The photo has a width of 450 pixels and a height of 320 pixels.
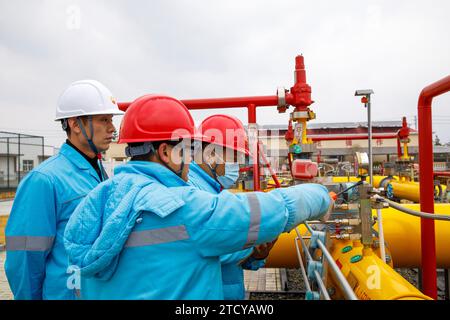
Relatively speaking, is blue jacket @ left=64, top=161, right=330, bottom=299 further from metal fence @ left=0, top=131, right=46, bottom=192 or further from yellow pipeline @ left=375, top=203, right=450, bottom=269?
metal fence @ left=0, top=131, right=46, bottom=192

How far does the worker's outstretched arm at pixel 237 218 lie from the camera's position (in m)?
1.02

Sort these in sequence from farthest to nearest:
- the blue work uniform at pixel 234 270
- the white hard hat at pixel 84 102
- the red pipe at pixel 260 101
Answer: the red pipe at pixel 260 101, the white hard hat at pixel 84 102, the blue work uniform at pixel 234 270

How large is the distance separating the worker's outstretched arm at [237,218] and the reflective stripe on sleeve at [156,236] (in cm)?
Result: 3

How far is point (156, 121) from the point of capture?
1277mm

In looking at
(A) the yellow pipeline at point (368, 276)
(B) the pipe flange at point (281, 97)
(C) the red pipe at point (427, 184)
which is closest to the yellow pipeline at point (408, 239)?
(C) the red pipe at point (427, 184)

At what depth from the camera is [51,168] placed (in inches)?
67.2

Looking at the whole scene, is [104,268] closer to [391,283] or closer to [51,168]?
[51,168]

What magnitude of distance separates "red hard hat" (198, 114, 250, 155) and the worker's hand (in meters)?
0.72

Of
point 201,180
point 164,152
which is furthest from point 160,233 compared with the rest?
point 201,180

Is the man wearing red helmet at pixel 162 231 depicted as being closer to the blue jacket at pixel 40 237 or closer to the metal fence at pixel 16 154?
the blue jacket at pixel 40 237

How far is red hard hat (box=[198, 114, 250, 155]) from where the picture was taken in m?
2.28
